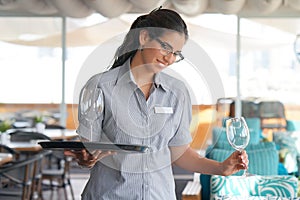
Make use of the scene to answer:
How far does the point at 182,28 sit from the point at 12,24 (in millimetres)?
7176

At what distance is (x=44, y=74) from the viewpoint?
28.9ft

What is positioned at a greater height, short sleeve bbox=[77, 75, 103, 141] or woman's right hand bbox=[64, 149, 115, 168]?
short sleeve bbox=[77, 75, 103, 141]

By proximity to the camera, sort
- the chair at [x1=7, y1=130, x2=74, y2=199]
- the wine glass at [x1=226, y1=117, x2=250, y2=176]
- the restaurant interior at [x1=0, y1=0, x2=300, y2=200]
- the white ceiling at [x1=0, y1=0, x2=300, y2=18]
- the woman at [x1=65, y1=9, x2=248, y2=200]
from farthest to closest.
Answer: the restaurant interior at [x1=0, y1=0, x2=300, y2=200] → the white ceiling at [x1=0, y1=0, x2=300, y2=18] → the chair at [x1=7, y1=130, x2=74, y2=199] → the wine glass at [x1=226, y1=117, x2=250, y2=176] → the woman at [x1=65, y1=9, x2=248, y2=200]

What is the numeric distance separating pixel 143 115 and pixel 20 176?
10.8 feet

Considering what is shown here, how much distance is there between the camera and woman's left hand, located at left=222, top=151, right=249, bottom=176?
223cm

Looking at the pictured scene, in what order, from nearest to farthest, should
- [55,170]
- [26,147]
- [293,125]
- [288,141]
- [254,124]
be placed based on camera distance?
[26,147]
[55,170]
[288,141]
[254,124]
[293,125]

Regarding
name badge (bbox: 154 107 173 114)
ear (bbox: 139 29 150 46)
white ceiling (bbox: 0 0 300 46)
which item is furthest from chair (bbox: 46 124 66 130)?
ear (bbox: 139 29 150 46)

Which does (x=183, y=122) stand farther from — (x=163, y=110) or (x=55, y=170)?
(x=55, y=170)

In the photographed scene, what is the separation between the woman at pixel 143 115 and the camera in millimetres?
2000

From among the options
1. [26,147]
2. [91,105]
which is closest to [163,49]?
[91,105]

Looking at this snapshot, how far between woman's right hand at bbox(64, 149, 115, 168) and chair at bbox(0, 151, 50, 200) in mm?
2935

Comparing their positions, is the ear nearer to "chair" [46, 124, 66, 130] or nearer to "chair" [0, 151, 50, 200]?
"chair" [0, 151, 50, 200]

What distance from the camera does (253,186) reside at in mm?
3791

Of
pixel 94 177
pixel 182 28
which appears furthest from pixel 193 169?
pixel 182 28
